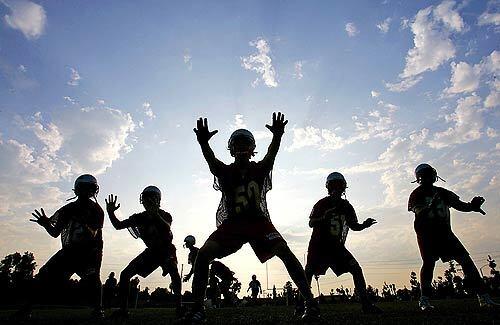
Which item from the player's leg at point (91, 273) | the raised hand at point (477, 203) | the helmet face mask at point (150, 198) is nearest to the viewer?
the player's leg at point (91, 273)

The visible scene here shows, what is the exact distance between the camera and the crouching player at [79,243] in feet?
24.1

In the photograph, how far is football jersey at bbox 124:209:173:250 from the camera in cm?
828

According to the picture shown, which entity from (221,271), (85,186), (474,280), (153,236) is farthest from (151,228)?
(221,271)

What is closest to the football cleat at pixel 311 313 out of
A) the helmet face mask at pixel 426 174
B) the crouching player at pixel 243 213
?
the crouching player at pixel 243 213

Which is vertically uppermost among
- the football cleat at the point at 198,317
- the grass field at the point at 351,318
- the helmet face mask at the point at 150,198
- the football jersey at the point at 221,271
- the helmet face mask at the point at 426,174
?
the helmet face mask at the point at 426,174

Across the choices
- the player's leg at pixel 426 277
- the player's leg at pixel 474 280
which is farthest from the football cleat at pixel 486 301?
the player's leg at pixel 426 277

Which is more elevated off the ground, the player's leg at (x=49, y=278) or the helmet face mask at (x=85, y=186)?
the helmet face mask at (x=85, y=186)

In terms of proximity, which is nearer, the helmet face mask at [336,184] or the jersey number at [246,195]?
the jersey number at [246,195]

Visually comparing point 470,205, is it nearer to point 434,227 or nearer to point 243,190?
point 434,227

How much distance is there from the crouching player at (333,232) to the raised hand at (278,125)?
269 cm

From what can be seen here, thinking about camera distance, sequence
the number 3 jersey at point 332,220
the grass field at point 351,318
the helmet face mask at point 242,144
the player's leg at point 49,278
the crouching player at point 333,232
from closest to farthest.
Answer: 1. the grass field at point 351,318
2. the helmet face mask at point 242,144
3. the player's leg at point 49,278
4. the crouching player at point 333,232
5. the number 3 jersey at point 332,220

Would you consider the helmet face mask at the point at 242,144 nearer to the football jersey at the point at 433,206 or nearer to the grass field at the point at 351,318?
the grass field at the point at 351,318

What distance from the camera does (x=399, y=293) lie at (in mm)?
39250

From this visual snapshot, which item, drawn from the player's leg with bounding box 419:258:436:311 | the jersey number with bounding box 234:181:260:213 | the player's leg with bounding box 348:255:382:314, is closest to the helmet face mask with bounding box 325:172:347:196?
the player's leg with bounding box 348:255:382:314
